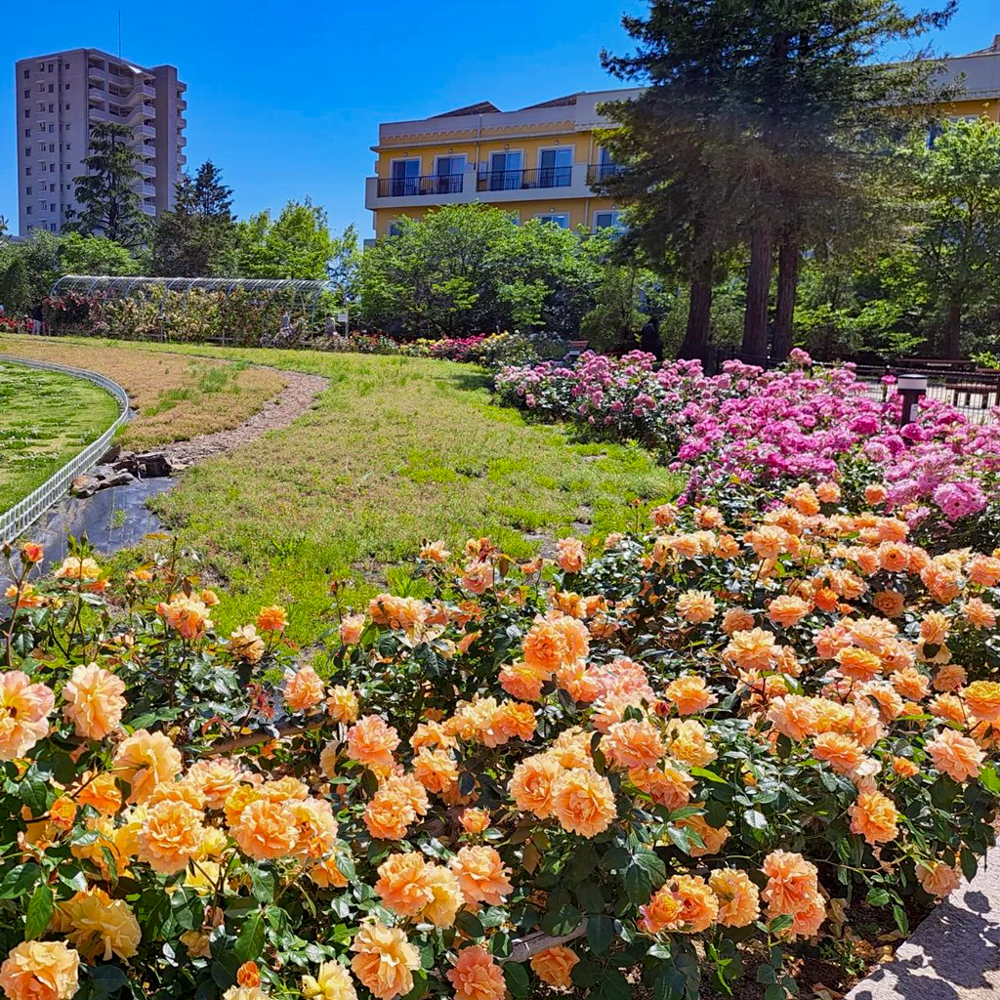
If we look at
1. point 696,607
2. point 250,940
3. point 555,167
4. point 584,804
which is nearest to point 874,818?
point 584,804

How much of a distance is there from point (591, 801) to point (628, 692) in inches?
16.7

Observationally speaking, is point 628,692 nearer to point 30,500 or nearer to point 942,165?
point 30,500

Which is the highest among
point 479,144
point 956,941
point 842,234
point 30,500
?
point 479,144

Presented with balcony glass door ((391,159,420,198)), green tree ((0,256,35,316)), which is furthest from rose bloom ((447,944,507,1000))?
green tree ((0,256,35,316))

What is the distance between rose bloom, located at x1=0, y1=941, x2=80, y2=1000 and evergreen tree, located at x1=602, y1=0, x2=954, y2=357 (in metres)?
14.1

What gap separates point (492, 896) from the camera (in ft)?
4.59

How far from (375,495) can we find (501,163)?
104 ft

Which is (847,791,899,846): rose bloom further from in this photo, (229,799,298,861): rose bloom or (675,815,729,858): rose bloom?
(229,799,298,861): rose bloom

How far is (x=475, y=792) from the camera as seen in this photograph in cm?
178

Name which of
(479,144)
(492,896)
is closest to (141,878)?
(492,896)

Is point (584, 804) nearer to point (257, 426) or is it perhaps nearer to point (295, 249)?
point (257, 426)

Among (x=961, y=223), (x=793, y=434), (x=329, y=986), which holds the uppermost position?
(x=961, y=223)

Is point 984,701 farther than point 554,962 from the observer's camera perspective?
Yes

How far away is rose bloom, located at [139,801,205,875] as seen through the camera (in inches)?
47.2
